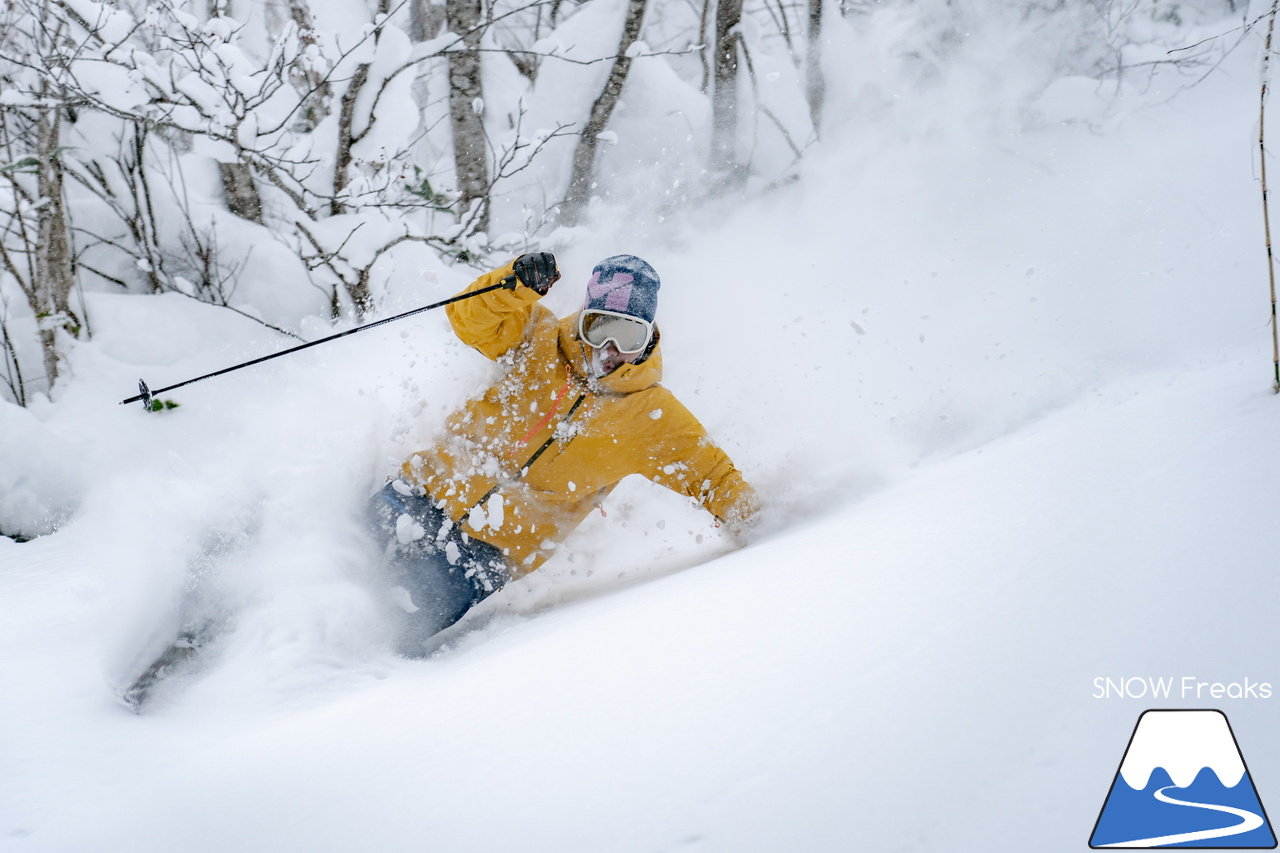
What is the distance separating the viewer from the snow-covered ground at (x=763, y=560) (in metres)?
0.95

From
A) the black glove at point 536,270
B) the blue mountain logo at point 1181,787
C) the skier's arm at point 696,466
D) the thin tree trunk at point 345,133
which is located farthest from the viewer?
the thin tree trunk at point 345,133

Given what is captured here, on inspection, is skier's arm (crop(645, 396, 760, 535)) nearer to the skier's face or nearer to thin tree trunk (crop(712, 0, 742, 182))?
the skier's face

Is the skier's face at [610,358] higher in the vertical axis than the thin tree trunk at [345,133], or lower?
lower

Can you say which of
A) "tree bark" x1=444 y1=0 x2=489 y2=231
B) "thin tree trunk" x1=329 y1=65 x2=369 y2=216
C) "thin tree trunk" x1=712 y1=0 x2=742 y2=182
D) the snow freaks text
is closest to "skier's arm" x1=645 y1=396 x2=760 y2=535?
the snow freaks text

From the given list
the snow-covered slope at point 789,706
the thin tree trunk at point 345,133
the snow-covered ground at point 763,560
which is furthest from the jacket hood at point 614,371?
the thin tree trunk at point 345,133

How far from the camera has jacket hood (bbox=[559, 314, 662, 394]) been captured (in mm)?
2254

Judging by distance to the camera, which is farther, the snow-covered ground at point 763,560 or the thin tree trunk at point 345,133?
the thin tree trunk at point 345,133

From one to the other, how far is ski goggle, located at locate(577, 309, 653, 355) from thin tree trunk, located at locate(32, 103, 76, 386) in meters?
3.20

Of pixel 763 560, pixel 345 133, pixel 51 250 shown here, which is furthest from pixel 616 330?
pixel 51 250

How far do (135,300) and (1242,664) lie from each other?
4991 millimetres

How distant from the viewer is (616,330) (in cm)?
218

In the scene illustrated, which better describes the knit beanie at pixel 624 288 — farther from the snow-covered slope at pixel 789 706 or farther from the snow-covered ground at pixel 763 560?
the snow-covered slope at pixel 789 706

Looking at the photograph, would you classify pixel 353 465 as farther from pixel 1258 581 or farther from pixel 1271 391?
pixel 1271 391

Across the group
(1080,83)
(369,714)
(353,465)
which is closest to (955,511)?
(369,714)
